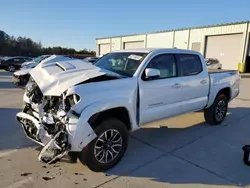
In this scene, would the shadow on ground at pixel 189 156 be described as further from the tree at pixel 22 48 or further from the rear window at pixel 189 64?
the tree at pixel 22 48

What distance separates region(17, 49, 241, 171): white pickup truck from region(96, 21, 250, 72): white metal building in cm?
2513

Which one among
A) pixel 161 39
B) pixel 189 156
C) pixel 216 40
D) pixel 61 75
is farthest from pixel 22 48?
pixel 189 156

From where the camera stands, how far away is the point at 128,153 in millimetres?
4160

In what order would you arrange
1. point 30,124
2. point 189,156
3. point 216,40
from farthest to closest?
point 216,40 < point 189,156 < point 30,124

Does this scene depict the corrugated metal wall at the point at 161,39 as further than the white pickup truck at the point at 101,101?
Yes

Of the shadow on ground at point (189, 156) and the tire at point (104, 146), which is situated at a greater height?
the tire at point (104, 146)

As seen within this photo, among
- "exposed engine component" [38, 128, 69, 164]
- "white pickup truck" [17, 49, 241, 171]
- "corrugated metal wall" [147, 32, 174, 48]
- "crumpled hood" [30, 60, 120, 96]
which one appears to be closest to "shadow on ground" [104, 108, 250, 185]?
"white pickup truck" [17, 49, 241, 171]

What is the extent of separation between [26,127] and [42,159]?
2.94ft

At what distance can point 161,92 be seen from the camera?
421 centimetres

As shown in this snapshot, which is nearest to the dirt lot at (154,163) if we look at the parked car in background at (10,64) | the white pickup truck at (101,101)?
the white pickup truck at (101,101)

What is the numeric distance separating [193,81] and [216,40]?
26780 mm

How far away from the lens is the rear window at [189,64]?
16.0ft

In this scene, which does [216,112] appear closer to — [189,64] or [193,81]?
[193,81]

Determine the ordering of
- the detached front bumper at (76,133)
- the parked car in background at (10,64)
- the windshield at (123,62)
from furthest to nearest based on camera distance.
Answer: the parked car in background at (10,64) → the windshield at (123,62) → the detached front bumper at (76,133)
